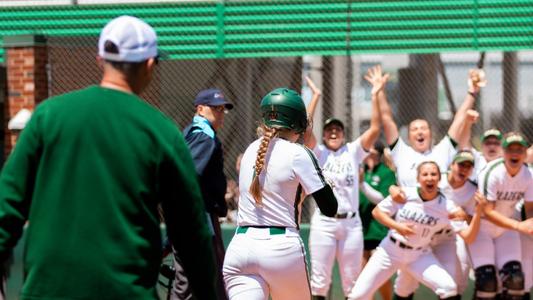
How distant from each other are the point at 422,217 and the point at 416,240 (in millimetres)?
216

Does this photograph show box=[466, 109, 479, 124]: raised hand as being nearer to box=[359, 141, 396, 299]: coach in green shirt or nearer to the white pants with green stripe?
box=[359, 141, 396, 299]: coach in green shirt

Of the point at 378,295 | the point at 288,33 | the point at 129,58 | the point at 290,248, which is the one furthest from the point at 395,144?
the point at 129,58

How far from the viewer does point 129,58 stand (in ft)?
11.5

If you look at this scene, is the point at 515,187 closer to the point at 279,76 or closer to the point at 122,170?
the point at 279,76

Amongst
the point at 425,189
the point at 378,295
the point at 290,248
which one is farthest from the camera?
the point at 378,295

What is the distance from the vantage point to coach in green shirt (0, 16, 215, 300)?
3346 millimetres

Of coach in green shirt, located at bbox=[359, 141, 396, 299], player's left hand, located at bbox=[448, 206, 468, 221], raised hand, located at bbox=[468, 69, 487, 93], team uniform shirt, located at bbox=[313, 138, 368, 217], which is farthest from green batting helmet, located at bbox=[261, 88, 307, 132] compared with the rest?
coach in green shirt, located at bbox=[359, 141, 396, 299]

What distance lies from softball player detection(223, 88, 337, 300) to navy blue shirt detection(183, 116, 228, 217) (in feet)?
3.98

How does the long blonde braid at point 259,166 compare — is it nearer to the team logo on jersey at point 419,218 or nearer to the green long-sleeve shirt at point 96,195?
the green long-sleeve shirt at point 96,195

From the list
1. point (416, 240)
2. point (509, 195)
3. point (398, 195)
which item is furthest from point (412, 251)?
point (509, 195)

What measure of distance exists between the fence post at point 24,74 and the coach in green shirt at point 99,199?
9143 millimetres

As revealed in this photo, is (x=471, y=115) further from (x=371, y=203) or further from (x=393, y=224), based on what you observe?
(x=371, y=203)

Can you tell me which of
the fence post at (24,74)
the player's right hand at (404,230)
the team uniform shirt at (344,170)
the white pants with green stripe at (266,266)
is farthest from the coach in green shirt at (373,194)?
the white pants with green stripe at (266,266)

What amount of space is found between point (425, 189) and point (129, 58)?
5.85 meters
